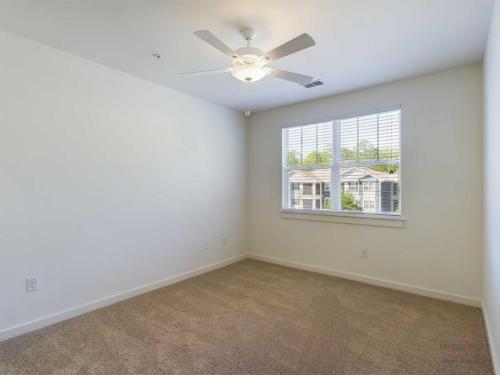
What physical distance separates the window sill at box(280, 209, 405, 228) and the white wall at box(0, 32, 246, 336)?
1279mm

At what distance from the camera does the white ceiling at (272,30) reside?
78.6 inches

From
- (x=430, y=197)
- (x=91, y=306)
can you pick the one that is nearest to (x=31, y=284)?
(x=91, y=306)

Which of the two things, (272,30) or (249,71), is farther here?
(272,30)

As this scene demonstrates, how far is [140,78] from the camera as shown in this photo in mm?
3275

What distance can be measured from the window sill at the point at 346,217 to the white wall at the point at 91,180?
4.20 ft

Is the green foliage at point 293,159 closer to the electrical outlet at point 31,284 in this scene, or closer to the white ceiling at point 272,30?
the white ceiling at point 272,30

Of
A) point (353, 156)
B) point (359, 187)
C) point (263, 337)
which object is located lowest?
point (263, 337)

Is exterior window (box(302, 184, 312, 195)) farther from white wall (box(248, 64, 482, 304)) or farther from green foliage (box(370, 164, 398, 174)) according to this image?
green foliage (box(370, 164, 398, 174))

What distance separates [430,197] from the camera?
125 inches

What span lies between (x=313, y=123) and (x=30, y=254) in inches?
145

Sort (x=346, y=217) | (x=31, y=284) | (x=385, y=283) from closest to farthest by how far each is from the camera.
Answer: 1. (x=31, y=284)
2. (x=385, y=283)
3. (x=346, y=217)

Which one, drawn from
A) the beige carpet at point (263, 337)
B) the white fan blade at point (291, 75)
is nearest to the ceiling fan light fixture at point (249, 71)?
the white fan blade at point (291, 75)

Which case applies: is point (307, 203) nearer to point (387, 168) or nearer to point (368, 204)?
point (368, 204)

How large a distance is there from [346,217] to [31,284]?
3544 mm
